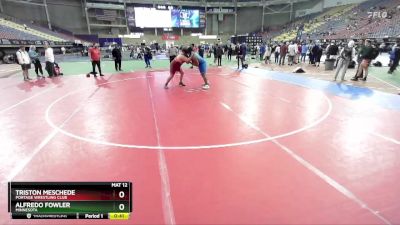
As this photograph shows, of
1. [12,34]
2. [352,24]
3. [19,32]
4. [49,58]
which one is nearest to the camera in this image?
[49,58]

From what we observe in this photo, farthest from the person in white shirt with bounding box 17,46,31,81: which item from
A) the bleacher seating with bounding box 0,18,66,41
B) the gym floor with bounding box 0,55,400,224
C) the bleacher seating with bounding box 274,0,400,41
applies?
the bleacher seating with bounding box 274,0,400,41

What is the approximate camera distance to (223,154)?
425 centimetres

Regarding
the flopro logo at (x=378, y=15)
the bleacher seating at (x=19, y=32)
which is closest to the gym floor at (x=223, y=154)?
the bleacher seating at (x=19, y=32)

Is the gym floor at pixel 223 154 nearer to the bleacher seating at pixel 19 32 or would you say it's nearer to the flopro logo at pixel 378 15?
the bleacher seating at pixel 19 32

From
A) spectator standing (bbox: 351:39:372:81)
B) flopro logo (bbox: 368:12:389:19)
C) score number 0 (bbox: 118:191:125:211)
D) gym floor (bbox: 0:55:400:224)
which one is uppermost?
flopro logo (bbox: 368:12:389:19)

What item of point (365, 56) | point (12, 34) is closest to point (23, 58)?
point (365, 56)

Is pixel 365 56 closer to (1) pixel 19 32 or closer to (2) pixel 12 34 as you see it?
(2) pixel 12 34

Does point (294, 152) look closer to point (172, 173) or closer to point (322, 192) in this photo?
point (322, 192)

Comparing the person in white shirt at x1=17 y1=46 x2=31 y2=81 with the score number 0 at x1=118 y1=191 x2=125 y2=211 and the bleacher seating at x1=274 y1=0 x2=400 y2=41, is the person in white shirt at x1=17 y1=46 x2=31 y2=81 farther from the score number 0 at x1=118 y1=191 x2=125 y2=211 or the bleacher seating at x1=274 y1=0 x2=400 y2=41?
the bleacher seating at x1=274 y1=0 x2=400 y2=41
